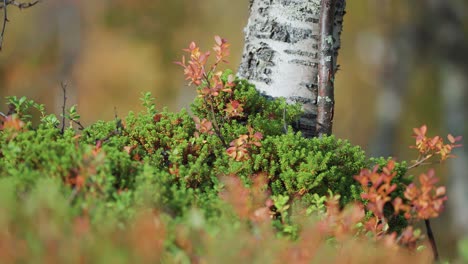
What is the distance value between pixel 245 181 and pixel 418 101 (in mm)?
17898

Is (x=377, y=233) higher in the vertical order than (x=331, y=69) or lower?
lower

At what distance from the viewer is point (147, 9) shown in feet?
62.5

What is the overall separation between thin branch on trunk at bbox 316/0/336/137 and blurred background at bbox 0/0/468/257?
12.6 meters

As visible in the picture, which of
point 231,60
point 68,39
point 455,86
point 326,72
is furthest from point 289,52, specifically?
point 68,39

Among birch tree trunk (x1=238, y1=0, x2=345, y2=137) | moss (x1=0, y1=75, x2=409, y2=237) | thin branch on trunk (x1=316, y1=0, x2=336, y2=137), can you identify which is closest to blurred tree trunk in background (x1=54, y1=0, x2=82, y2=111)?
birch tree trunk (x1=238, y1=0, x2=345, y2=137)

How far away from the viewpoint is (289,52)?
15.1 ft

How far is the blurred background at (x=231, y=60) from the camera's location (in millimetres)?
17444

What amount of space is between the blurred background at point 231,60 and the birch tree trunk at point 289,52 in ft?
41.1

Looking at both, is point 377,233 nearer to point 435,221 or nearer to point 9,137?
point 9,137

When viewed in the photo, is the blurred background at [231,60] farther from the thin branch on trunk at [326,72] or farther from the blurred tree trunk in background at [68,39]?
the thin branch on trunk at [326,72]

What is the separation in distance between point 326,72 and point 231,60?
14.7 metres

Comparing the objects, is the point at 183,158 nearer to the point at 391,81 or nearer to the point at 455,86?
the point at 455,86

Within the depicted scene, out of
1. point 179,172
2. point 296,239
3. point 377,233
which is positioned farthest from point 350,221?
point 179,172

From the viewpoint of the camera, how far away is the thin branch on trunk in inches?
177
